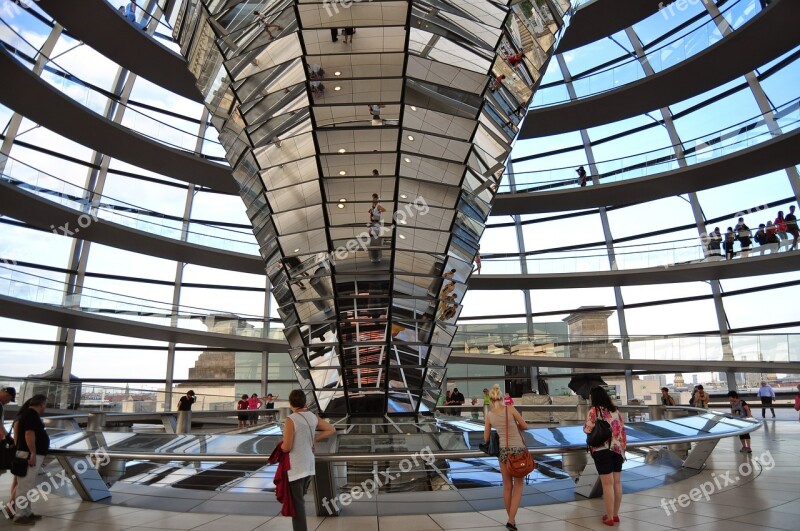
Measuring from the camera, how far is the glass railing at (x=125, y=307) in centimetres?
2086

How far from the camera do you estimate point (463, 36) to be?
1059 cm

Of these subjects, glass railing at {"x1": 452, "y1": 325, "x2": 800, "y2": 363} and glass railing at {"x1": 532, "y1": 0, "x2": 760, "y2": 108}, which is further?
glass railing at {"x1": 452, "y1": 325, "x2": 800, "y2": 363}

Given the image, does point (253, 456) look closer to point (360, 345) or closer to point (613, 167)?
point (360, 345)

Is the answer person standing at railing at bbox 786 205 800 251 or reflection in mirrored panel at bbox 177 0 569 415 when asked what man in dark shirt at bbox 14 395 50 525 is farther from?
person standing at railing at bbox 786 205 800 251

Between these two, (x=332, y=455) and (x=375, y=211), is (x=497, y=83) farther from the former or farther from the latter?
(x=332, y=455)

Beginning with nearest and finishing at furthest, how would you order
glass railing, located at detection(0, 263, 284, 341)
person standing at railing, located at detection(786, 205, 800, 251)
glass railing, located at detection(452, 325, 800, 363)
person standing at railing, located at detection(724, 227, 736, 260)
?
glass railing, located at detection(0, 263, 284, 341) → person standing at railing, located at detection(786, 205, 800, 251) → glass railing, located at detection(452, 325, 800, 363) → person standing at railing, located at detection(724, 227, 736, 260)

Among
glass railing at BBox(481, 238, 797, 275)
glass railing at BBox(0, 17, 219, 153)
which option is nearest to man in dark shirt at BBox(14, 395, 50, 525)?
glass railing at BBox(0, 17, 219, 153)

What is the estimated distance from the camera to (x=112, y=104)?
26469mm

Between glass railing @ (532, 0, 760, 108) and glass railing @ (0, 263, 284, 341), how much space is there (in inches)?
660

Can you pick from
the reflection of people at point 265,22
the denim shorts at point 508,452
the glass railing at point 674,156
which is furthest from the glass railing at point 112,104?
the denim shorts at point 508,452

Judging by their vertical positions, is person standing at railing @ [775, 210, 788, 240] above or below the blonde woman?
above

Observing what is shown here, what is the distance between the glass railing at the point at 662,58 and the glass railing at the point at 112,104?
53.5 feet
